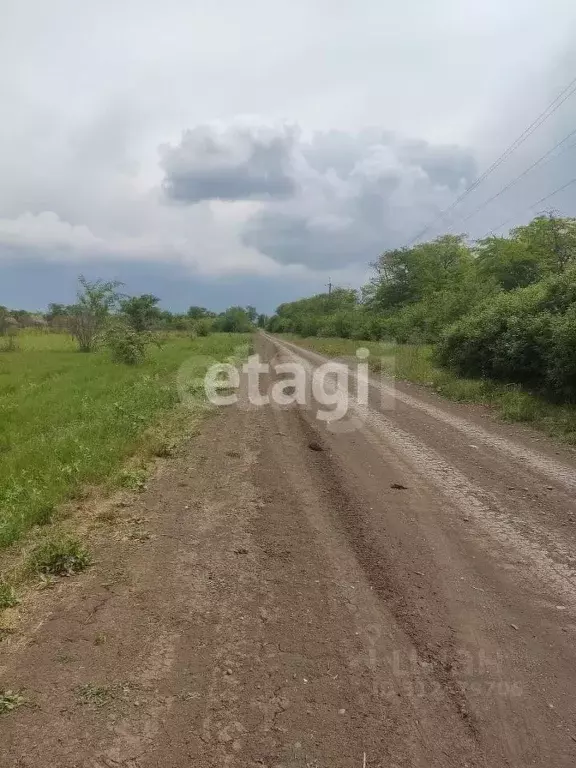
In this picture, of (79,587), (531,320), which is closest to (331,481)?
(79,587)

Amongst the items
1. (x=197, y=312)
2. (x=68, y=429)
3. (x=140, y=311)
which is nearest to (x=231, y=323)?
(x=197, y=312)

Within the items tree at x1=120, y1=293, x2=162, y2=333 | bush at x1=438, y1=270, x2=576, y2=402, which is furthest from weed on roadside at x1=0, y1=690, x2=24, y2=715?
tree at x1=120, y1=293, x2=162, y2=333

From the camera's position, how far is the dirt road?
2.54 meters

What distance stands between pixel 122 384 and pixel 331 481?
32.9ft

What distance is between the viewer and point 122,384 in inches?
592

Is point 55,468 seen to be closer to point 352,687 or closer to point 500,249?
point 352,687

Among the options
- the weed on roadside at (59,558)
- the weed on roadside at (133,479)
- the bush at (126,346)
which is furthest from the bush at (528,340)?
the bush at (126,346)

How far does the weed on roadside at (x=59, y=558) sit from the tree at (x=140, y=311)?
35150 millimetres

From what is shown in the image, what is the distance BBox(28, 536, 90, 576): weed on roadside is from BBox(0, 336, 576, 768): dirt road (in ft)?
0.75

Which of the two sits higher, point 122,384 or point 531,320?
point 531,320

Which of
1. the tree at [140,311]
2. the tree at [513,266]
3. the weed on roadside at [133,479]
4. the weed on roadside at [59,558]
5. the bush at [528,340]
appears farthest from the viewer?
the tree at [140,311]

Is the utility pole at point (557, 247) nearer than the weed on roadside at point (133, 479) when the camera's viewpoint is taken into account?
No

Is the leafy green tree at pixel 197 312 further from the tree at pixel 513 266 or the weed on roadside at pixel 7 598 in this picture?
the weed on roadside at pixel 7 598

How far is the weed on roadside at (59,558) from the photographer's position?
4.23 metres
